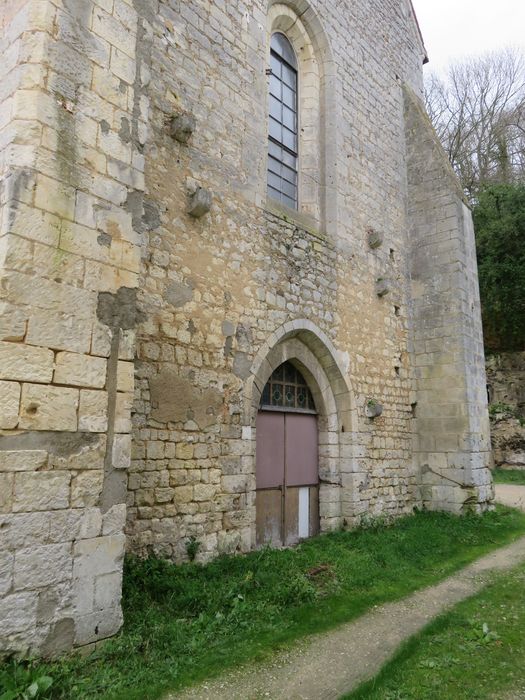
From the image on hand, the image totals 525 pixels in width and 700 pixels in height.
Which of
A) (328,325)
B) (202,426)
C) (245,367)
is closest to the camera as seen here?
(202,426)

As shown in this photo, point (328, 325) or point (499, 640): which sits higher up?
point (328, 325)

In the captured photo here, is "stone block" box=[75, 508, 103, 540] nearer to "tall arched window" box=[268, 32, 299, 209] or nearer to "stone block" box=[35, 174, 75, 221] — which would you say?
"stone block" box=[35, 174, 75, 221]

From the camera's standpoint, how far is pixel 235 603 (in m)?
4.26

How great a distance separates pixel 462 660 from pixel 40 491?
124 inches

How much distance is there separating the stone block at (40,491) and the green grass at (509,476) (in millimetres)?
13580

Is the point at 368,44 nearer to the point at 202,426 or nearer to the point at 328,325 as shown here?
the point at 328,325

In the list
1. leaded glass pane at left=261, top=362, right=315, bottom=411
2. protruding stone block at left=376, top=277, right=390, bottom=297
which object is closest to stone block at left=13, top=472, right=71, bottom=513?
leaded glass pane at left=261, top=362, right=315, bottom=411

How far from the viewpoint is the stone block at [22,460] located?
3.03 metres

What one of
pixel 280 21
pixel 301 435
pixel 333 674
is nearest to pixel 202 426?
pixel 301 435

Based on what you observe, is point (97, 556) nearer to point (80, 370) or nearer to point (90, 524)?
point (90, 524)

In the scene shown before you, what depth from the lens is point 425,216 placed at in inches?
385

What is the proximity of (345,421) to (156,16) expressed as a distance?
559cm

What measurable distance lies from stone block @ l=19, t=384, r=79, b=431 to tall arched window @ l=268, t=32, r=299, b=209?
4.91 metres

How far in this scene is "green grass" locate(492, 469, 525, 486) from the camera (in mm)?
14179
